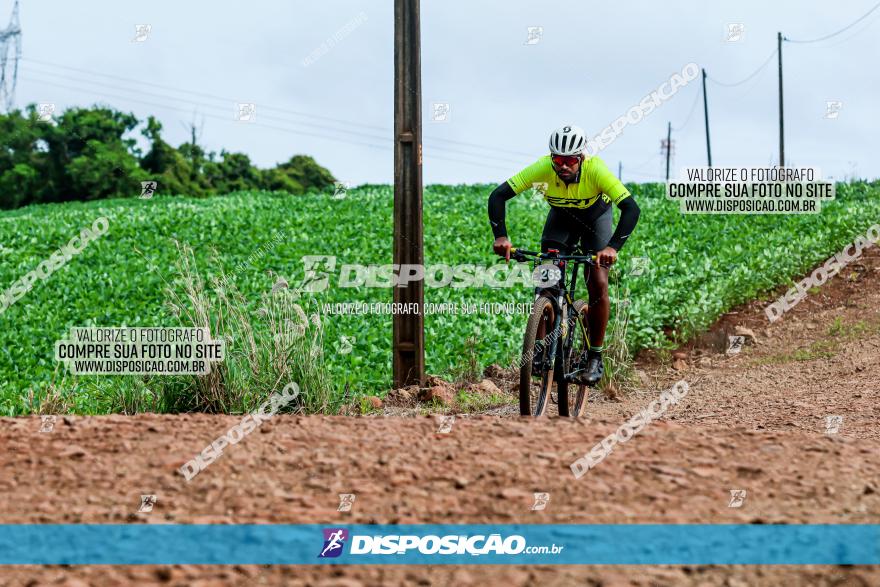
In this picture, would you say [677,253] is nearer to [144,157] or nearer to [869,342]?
[869,342]

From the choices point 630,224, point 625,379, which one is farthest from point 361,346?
point 630,224

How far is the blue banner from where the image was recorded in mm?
3680

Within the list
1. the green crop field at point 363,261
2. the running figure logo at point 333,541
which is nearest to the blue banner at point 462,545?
the running figure logo at point 333,541

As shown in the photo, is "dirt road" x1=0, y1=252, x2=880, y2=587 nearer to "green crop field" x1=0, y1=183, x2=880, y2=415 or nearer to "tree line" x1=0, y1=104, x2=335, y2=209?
"green crop field" x1=0, y1=183, x2=880, y2=415

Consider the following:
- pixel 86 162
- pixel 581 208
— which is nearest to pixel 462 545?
pixel 581 208

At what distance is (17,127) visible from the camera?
42875 mm

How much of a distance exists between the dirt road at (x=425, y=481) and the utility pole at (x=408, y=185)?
3.65m

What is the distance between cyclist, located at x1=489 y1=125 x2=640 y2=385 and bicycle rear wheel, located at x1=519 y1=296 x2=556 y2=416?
0.48 m

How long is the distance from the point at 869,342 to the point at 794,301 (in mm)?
2616

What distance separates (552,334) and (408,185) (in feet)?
10.2

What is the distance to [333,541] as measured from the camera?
3812 millimetres

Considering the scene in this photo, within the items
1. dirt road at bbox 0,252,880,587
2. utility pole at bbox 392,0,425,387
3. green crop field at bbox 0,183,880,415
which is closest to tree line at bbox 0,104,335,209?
green crop field at bbox 0,183,880,415

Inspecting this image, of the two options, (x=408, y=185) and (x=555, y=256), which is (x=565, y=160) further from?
(x=408, y=185)

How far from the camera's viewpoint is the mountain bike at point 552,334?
6.91 metres
